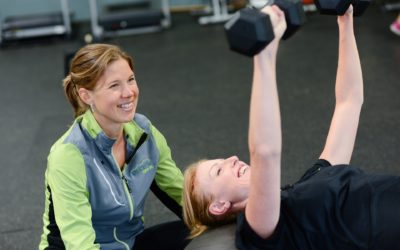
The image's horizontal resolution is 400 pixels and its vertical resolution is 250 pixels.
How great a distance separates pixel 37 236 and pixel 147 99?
169 centimetres

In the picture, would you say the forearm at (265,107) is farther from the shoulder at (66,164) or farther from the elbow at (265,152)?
the shoulder at (66,164)

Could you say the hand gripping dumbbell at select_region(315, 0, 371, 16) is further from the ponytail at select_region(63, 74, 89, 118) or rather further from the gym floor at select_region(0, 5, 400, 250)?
the gym floor at select_region(0, 5, 400, 250)

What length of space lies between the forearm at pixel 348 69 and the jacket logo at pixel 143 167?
2.23ft

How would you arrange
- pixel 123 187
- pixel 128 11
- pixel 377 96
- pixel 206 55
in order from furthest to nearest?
pixel 128 11 < pixel 206 55 < pixel 377 96 < pixel 123 187

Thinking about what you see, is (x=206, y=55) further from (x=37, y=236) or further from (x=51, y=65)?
(x=37, y=236)

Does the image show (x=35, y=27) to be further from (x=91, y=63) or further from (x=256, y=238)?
(x=256, y=238)

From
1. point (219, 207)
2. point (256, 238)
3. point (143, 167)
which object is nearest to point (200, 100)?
point (143, 167)

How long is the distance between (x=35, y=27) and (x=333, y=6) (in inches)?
178

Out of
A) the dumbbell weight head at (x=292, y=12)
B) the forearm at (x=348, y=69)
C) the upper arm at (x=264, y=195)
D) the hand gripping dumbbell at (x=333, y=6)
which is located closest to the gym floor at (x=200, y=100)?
the forearm at (x=348, y=69)

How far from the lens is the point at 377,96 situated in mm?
3854

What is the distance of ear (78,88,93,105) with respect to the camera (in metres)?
1.84

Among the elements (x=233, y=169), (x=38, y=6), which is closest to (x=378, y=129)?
(x=233, y=169)

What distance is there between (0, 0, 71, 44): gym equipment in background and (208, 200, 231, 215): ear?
14.0 feet

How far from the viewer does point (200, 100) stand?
4098 mm
